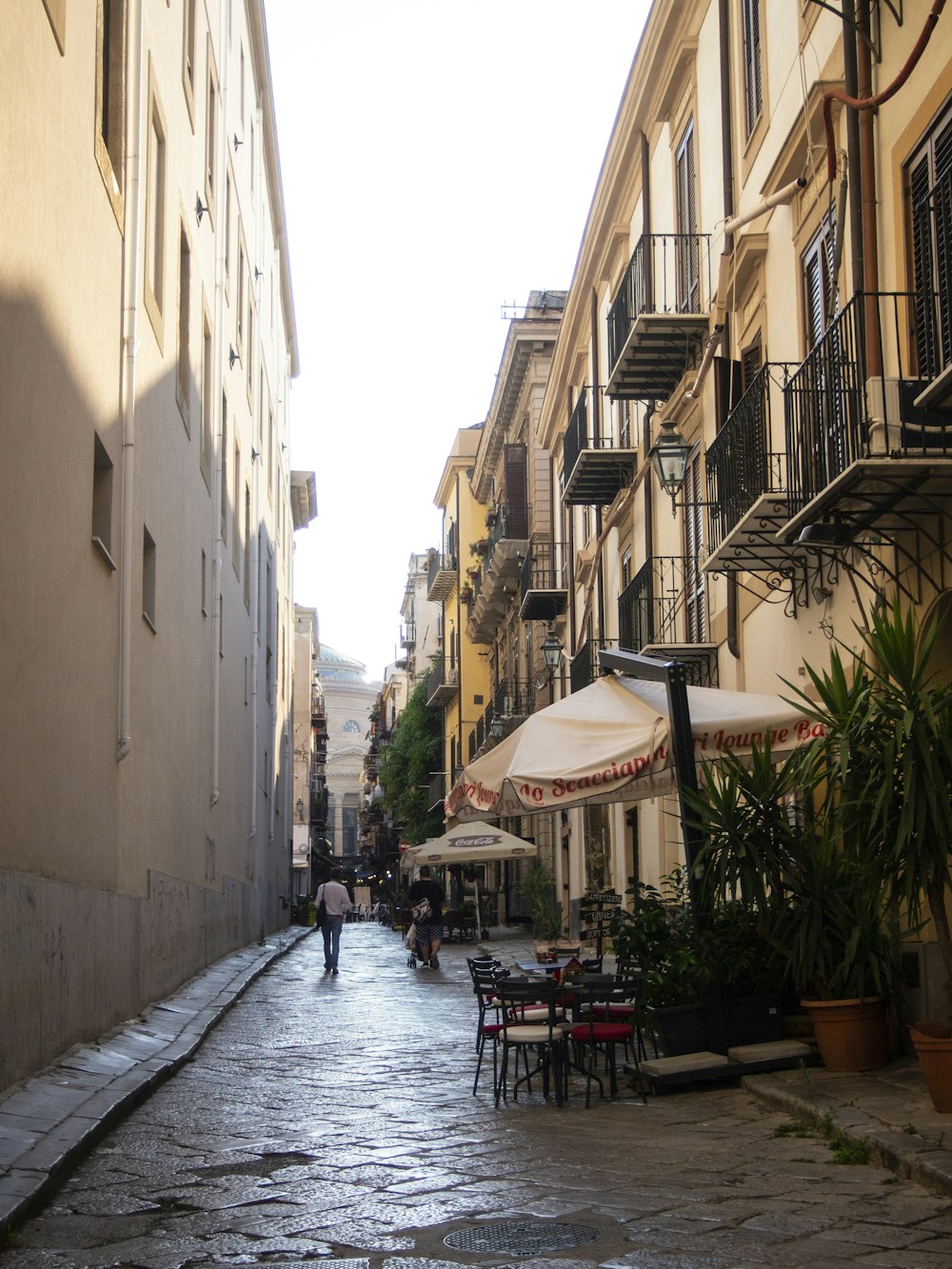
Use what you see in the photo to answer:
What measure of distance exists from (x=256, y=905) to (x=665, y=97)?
19.6m

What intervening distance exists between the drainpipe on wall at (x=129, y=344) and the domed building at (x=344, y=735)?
11942 centimetres

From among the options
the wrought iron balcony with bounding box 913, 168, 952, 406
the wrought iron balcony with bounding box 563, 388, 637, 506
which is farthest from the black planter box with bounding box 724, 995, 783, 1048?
the wrought iron balcony with bounding box 563, 388, 637, 506

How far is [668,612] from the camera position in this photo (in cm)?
1902

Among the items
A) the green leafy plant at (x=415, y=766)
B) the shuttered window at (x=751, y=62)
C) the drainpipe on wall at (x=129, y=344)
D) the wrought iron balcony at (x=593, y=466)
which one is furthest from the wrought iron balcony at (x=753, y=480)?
the green leafy plant at (x=415, y=766)

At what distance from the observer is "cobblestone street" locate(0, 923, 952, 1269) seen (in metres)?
5.70

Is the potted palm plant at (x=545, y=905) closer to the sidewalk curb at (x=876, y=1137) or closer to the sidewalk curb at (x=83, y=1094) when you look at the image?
the sidewalk curb at (x=83, y=1094)

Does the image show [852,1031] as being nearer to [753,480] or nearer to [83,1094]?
[83,1094]

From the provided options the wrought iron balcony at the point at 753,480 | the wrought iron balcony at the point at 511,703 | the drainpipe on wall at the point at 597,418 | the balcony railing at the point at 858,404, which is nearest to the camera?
the balcony railing at the point at 858,404

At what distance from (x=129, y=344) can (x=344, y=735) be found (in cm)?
13551

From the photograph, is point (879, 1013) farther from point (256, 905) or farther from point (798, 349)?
point (256, 905)

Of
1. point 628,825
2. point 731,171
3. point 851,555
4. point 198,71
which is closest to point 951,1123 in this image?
point 851,555

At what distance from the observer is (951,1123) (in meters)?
7.27

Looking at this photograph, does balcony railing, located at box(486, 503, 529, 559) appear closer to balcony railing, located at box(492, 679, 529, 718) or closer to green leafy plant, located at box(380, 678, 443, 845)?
balcony railing, located at box(492, 679, 529, 718)

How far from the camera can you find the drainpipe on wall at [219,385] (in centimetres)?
2180
